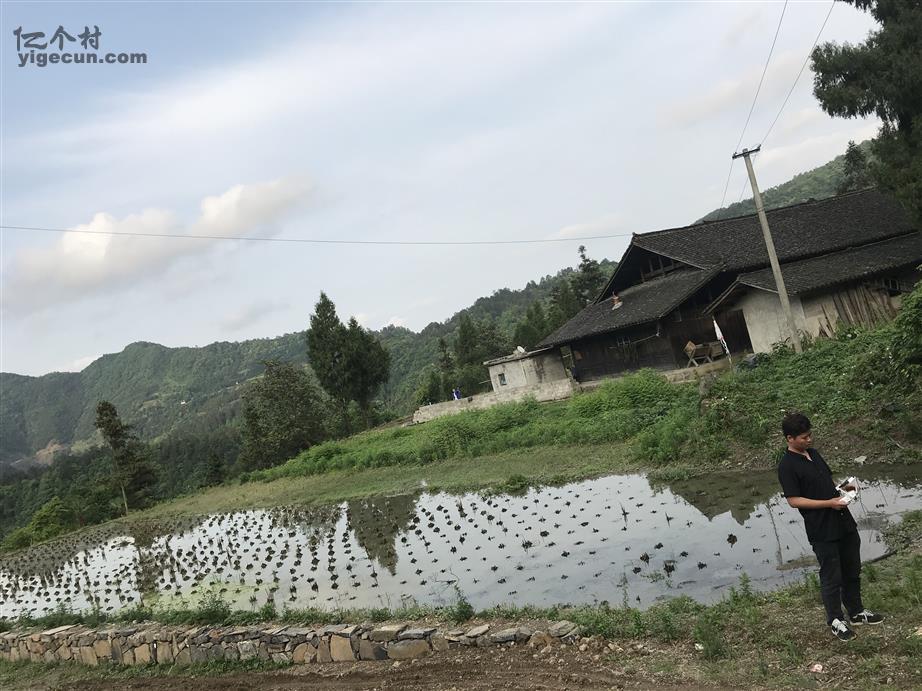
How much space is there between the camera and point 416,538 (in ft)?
41.0

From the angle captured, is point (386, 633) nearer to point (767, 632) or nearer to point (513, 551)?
point (513, 551)

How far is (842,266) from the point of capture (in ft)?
71.9

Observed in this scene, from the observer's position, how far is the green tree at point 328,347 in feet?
154

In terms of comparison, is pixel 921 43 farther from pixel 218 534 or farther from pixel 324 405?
pixel 324 405

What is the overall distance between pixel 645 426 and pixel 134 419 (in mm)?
169507

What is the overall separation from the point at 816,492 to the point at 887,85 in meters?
23.8

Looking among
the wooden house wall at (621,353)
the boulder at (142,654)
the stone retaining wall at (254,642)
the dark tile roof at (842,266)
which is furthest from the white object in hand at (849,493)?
the wooden house wall at (621,353)

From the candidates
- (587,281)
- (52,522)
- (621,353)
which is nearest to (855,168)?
(587,281)

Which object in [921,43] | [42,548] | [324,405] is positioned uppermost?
[921,43]

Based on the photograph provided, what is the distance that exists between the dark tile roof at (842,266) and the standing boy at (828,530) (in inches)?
668

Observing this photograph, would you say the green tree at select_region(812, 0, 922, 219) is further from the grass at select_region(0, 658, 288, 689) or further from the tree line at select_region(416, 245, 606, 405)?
the tree line at select_region(416, 245, 606, 405)

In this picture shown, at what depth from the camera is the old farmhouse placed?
21469mm

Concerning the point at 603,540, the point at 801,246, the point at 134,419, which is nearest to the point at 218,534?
the point at 603,540

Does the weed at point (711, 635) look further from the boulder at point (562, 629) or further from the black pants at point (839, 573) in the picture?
the boulder at point (562, 629)
